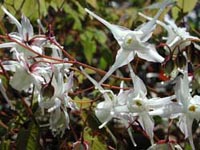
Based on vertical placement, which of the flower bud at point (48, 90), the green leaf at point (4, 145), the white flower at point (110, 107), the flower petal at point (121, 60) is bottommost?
the green leaf at point (4, 145)

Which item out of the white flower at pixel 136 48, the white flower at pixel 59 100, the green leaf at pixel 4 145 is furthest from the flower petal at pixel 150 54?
the green leaf at pixel 4 145

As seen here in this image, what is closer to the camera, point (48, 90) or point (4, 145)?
point (48, 90)

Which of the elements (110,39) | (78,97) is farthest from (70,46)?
(78,97)

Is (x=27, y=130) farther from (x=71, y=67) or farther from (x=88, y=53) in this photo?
(x=88, y=53)

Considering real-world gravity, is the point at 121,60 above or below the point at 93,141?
above

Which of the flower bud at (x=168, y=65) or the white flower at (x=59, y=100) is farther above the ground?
the flower bud at (x=168, y=65)

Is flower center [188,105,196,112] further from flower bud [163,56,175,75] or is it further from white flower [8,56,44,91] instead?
white flower [8,56,44,91]

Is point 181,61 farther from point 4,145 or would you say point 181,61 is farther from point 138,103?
point 4,145

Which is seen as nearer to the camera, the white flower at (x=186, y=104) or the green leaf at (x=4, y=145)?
the white flower at (x=186, y=104)

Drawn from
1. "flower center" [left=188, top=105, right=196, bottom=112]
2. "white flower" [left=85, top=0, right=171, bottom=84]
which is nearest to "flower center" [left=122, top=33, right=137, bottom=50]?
"white flower" [left=85, top=0, right=171, bottom=84]

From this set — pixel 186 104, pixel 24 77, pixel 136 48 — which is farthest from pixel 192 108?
pixel 24 77

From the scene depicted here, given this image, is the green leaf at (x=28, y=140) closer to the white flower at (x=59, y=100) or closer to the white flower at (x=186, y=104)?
the white flower at (x=59, y=100)
